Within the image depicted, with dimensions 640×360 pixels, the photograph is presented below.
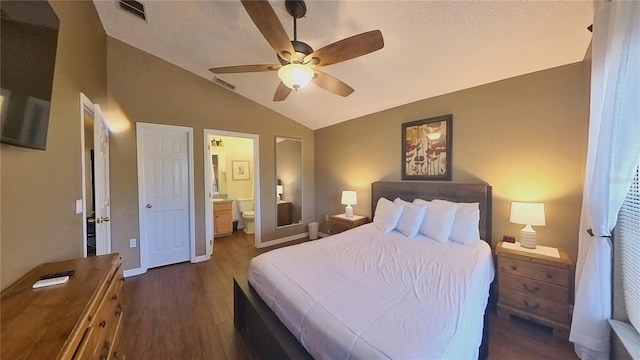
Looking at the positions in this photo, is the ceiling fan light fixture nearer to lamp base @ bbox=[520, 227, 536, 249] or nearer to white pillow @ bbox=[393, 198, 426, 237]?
white pillow @ bbox=[393, 198, 426, 237]

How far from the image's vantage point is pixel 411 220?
2.77 metres

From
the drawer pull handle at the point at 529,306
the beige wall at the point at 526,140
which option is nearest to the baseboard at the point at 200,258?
the beige wall at the point at 526,140

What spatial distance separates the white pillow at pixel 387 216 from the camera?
2924mm

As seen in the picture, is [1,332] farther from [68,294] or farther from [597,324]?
[597,324]

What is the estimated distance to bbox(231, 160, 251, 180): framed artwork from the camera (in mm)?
5781

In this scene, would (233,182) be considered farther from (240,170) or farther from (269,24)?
(269,24)

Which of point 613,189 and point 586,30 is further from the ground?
point 586,30

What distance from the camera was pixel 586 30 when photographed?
183cm

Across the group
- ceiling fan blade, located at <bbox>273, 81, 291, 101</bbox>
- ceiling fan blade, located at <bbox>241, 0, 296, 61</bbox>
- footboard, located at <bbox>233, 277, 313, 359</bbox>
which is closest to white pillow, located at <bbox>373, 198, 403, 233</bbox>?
footboard, located at <bbox>233, 277, 313, 359</bbox>

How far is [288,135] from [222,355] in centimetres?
374

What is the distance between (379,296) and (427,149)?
93.7 inches

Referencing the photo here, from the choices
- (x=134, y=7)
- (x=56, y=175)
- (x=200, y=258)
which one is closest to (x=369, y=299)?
(x=56, y=175)

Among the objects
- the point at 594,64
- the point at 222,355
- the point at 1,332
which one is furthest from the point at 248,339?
the point at 594,64

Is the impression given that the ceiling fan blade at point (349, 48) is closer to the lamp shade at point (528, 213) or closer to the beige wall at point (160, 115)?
the lamp shade at point (528, 213)
